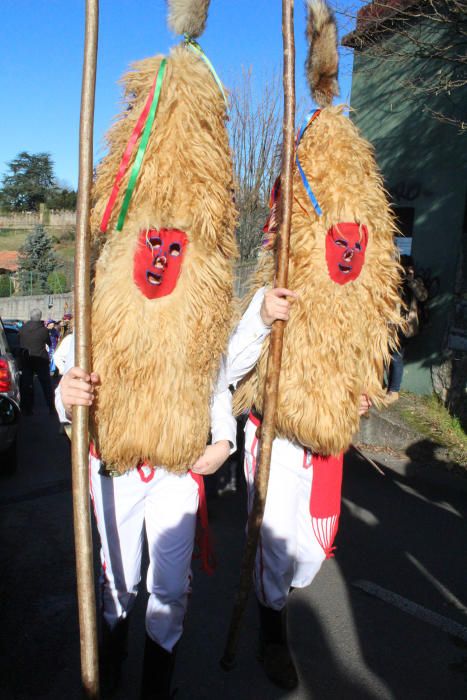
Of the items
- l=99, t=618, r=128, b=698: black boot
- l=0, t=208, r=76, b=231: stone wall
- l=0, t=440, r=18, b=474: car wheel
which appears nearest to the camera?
l=99, t=618, r=128, b=698: black boot

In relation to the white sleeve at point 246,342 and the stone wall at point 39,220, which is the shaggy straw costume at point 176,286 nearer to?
the white sleeve at point 246,342

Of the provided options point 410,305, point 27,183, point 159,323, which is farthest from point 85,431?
point 27,183

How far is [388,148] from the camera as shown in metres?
8.16

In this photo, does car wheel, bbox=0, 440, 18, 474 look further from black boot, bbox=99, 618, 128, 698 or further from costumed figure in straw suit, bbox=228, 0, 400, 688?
costumed figure in straw suit, bbox=228, 0, 400, 688

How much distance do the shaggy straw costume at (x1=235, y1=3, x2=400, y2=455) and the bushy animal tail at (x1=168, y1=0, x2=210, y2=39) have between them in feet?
2.26

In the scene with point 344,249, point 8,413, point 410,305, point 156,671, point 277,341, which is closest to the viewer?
point 156,671

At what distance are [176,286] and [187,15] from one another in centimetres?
101

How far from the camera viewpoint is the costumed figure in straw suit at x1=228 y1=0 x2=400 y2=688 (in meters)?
2.60

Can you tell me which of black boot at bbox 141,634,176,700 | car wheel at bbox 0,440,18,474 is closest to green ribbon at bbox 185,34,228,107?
black boot at bbox 141,634,176,700

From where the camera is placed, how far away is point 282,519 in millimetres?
2646

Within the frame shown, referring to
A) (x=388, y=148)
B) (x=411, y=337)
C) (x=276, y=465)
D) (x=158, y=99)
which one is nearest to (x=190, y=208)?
(x=158, y=99)

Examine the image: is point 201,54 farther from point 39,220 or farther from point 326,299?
point 39,220

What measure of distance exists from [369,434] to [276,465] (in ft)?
14.5

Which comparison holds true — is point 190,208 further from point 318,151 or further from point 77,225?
point 318,151
